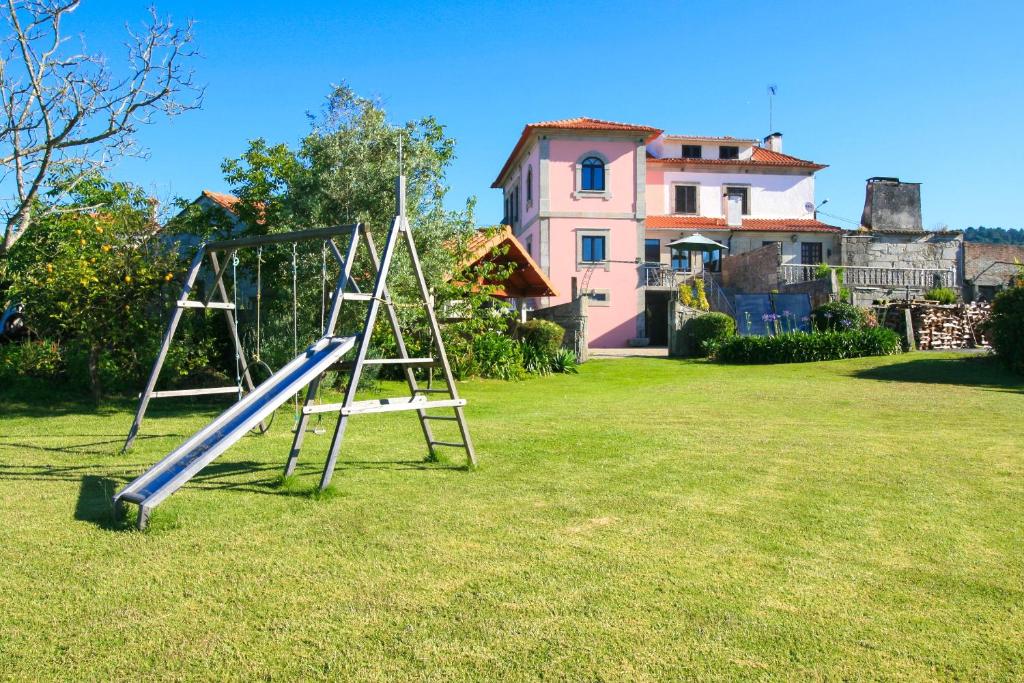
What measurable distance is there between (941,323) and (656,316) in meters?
14.4

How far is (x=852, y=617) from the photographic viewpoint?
3408 millimetres

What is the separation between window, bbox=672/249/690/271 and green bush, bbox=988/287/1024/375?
2012 cm

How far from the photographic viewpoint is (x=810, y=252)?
127ft

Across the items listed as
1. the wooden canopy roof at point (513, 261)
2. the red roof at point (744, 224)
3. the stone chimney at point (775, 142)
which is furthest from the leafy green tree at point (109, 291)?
the stone chimney at point (775, 142)

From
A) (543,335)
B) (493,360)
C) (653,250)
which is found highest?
(653,250)

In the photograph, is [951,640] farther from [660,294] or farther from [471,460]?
[660,294]

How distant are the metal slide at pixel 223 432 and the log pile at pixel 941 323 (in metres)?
20.9

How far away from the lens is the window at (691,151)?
39875mm

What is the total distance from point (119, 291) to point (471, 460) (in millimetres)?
6824

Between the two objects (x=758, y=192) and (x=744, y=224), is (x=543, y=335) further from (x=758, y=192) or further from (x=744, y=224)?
(x=758, y=192)

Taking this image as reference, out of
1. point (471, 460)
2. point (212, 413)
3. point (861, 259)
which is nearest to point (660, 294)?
point (861, 259)

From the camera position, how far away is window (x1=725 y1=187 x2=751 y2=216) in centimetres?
3912

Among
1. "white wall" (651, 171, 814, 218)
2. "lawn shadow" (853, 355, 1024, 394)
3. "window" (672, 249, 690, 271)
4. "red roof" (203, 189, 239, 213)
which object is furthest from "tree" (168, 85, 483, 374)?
"white wall" (651, 171, 814, 218)

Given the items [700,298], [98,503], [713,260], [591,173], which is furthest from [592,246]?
[98,503]
